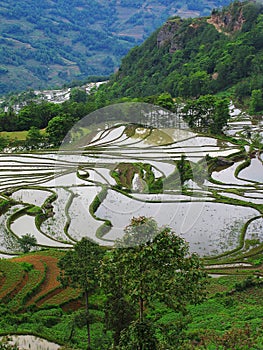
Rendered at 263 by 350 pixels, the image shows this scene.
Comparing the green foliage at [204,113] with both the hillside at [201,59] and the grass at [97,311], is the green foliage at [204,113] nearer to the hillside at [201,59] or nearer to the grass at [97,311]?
the hillside at [201,59]

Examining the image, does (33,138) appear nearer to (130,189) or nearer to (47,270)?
(130,189)

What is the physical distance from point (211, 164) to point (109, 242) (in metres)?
11.5

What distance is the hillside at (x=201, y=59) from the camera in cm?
4897

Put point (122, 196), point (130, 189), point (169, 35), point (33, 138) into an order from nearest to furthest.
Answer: point (122, 196)
point (130, 189)
point (33, 138)
point (169, 35)

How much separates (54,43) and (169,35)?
Result: 85.8 m

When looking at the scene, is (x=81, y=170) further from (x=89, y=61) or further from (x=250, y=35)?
(x=89, y=61)

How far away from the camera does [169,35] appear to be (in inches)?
2611

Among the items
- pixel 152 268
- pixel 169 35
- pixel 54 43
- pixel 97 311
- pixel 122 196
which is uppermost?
pixel 54 43

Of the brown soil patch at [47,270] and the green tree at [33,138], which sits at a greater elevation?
the green tree at [33,138]

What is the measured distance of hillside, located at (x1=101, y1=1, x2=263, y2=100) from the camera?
48969mm

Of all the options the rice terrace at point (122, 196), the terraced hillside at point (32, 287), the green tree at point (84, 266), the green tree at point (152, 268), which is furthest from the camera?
the rice terrace at point (122, 196)

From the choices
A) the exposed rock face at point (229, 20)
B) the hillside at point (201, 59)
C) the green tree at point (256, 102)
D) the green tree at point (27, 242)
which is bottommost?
the green tree at point (27, 242)

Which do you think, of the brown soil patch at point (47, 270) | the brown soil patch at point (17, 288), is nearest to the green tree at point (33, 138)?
the brown soil patch at point (47, 270)

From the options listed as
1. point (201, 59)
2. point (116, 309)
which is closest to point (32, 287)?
point (116, 309)
